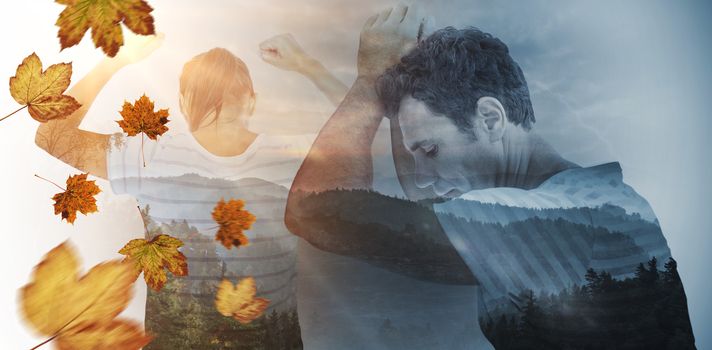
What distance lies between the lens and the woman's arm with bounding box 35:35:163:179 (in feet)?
3.83

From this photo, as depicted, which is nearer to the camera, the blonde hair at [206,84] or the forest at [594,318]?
the forest at [594,318]

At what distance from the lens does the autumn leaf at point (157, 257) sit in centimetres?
115

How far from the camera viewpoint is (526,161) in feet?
3.69

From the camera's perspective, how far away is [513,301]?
1088 mm

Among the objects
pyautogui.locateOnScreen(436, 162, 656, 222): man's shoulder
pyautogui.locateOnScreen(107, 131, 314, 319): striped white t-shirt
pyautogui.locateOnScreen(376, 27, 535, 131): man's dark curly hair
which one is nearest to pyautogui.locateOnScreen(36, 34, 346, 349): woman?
pyautogui.locateOnScreen(107, 131, 314, 319): striped white t-shirt

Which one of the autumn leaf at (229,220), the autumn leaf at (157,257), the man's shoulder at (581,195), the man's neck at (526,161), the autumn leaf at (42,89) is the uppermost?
the autumn leaf at (42,89)

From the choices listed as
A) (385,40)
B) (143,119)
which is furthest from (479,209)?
(143,119)

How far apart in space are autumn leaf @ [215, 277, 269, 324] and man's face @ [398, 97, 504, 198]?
1.51ft

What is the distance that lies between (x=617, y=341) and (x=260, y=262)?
31.9 inches

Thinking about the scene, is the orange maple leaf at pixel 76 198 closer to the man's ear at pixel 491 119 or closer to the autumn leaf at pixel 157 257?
the autumn leaf at pixel 157 257

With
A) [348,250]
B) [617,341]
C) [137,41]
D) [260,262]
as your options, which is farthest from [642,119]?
[137,41]

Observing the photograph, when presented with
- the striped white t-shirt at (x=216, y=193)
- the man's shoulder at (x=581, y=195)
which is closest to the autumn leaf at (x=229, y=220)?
the striped white t-shirt at (x=216, y=193)

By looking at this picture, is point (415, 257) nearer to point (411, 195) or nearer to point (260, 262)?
point (411, 195)

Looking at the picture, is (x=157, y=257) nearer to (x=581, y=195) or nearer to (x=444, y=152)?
(x=444, y=152)
